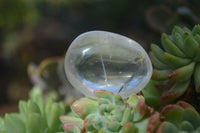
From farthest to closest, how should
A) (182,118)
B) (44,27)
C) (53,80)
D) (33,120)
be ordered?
(44,27), (53,80), (33,120), (182,118)

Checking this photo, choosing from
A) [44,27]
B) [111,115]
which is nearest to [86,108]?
[111,115]

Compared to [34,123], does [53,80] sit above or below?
above

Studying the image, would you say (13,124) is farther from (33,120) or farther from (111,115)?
(111,115)

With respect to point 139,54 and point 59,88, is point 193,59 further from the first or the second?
point 59,88

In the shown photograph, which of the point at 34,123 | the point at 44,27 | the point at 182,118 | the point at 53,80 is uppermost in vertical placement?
the point at 44,27

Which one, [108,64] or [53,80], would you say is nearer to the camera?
[108,64]

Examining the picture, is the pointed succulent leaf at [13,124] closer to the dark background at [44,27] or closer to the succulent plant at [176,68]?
the succulent plant at [176,68]

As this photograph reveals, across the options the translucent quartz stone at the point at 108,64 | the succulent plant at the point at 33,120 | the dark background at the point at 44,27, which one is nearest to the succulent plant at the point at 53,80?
the succulent plant at the point at 33,120
